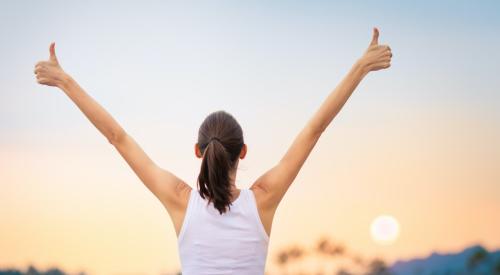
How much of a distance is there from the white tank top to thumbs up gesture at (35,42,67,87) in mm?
1302

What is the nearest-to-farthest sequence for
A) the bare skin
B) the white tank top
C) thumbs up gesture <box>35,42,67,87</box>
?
1. the white tank top
2. the bare skin
3. thumbs up gesture <box>35,42,67,87</box>

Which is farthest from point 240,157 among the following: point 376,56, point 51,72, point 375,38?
point 51,72

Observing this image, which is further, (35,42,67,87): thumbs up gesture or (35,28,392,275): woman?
(35,42,67,87): thumbs up gesture

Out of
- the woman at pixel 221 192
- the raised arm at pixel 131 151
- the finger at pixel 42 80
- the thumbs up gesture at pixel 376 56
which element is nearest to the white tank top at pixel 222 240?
the woman at pixel 221 192

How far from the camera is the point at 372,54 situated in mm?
4145

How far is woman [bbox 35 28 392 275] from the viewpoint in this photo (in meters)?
3.37

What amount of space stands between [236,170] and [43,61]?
1.58 metres

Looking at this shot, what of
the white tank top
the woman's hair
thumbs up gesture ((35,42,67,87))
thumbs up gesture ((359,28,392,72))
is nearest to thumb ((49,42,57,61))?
thumbs up gesture ((35,42,67,87))

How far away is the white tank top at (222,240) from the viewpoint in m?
3.35

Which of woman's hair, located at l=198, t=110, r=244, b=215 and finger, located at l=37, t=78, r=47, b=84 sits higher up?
finger, located at l=37, t=78, r=47, b=84

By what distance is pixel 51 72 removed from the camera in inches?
163

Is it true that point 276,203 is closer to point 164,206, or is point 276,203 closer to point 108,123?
point 164,206

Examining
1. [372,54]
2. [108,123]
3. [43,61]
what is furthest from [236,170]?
[43,61]

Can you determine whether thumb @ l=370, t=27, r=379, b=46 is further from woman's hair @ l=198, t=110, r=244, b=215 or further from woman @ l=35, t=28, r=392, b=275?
woman's hair @ l=198, t=110, r=244, b=215
